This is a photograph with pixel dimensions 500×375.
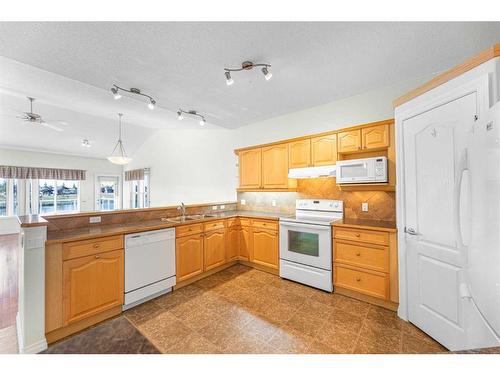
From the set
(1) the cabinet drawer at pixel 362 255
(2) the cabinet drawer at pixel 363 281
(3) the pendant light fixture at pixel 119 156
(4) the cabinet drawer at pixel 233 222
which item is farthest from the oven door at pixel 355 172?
(3) the pendant light fixture at pixel 119 156

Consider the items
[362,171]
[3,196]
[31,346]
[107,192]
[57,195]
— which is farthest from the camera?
[107,192]

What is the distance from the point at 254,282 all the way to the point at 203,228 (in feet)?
3.49

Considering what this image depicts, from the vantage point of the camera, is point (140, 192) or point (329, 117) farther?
point (140, 192)

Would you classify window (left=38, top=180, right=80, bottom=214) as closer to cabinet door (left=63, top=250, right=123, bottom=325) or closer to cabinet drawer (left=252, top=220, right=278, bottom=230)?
cabinet door (left=63, top=250, right=123, bottom=325)

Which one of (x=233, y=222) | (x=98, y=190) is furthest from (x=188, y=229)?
(x=98, y=190)

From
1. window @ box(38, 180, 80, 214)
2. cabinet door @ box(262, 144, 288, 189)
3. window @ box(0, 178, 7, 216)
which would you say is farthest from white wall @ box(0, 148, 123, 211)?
cabinet door @ box(262, 144, 288, 189)

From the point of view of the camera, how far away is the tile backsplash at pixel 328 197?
263 centimetres

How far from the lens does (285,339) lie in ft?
5.78

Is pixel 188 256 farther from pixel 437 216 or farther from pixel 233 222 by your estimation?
pixel 437 216

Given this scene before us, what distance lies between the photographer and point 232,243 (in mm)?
3428

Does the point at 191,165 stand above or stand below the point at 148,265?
above

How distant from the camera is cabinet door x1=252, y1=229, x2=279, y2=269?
10.1ft

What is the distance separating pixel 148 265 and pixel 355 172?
277cm
